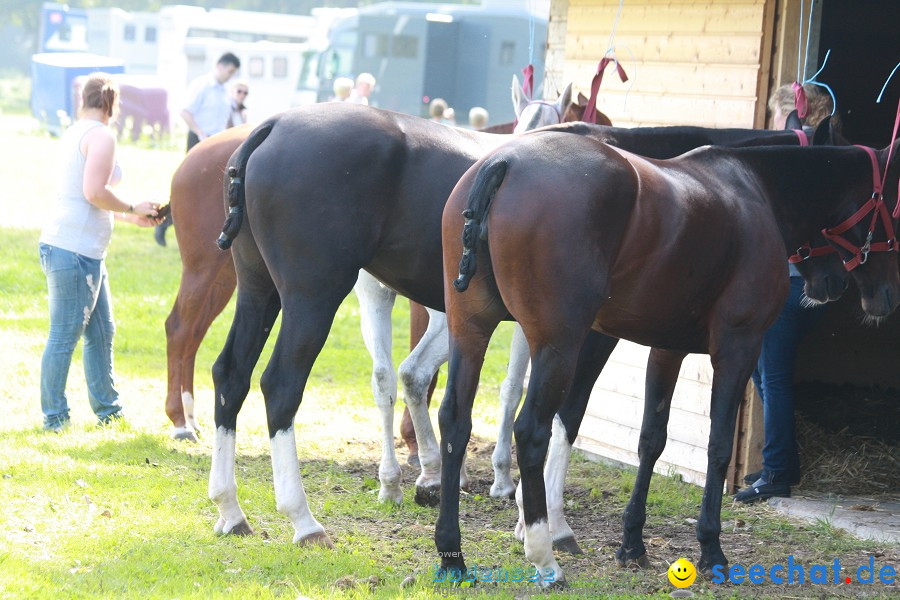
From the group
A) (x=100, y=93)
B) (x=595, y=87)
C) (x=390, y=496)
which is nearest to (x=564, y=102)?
(x=595, y=87)

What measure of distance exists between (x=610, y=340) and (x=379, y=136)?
1470 mm

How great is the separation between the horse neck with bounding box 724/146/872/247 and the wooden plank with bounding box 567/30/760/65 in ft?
4.50

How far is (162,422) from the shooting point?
707 cm

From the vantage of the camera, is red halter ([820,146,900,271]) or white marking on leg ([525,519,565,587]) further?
red halter ([820,146,900,271])

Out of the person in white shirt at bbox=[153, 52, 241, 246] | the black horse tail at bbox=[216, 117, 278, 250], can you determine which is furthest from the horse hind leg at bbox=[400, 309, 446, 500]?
the person in white shirt at bbox=[153, 52, 241, 246]

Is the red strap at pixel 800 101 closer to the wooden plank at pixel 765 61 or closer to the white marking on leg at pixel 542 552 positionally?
the wooden plank at pixel 765 61

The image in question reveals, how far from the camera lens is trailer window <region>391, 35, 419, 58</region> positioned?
84.2 ft

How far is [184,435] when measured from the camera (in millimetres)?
6727

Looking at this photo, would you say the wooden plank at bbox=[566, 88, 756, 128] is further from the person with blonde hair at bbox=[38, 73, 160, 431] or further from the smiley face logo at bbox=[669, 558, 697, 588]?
the person with blonde hair at bbox=[38, 73, 160, 431]

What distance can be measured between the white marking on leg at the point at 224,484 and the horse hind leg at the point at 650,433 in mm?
1819

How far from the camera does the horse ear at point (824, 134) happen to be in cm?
527

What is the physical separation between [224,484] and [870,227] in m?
3.23

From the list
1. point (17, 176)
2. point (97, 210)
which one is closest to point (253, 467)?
point (97, 210)

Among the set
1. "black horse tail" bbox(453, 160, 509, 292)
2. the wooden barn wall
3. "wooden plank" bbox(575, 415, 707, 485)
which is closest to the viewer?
"black horse tail" bbox(453, 160, 509, 292)
